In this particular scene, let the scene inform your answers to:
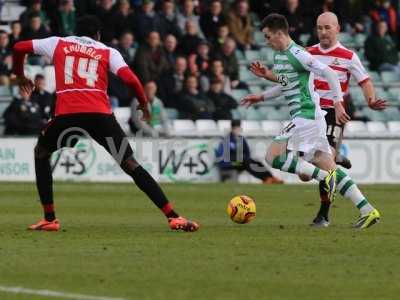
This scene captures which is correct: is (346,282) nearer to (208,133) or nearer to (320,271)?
(320,271)

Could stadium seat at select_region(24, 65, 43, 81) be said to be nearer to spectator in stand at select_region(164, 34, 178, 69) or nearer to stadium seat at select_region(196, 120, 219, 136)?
spectator in stand at select_region(164, 34, 178, 69)

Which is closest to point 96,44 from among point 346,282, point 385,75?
point 346,282

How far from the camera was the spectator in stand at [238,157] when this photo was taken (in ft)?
80.4

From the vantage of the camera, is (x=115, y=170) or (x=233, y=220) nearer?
(x=233, y=220)

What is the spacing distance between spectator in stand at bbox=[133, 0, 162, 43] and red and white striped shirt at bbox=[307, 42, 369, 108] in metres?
12.6

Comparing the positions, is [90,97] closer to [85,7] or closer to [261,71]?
[261,71]

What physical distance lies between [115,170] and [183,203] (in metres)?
6.50

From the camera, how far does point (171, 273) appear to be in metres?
9.43

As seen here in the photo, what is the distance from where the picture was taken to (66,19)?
2572 cm

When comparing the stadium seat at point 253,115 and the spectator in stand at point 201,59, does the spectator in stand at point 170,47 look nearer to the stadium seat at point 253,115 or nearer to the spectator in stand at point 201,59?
the spectator in stand at point 201,59

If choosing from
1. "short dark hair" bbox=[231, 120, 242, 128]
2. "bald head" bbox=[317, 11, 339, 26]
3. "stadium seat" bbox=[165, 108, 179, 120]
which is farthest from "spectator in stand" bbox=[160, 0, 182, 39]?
"bald head" bbox=[317, 11, 339, 26]

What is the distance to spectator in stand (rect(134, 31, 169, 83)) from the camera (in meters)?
25.6

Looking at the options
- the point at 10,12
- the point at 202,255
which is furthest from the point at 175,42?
the point at 202,255

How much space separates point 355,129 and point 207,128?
3132 millimetres
